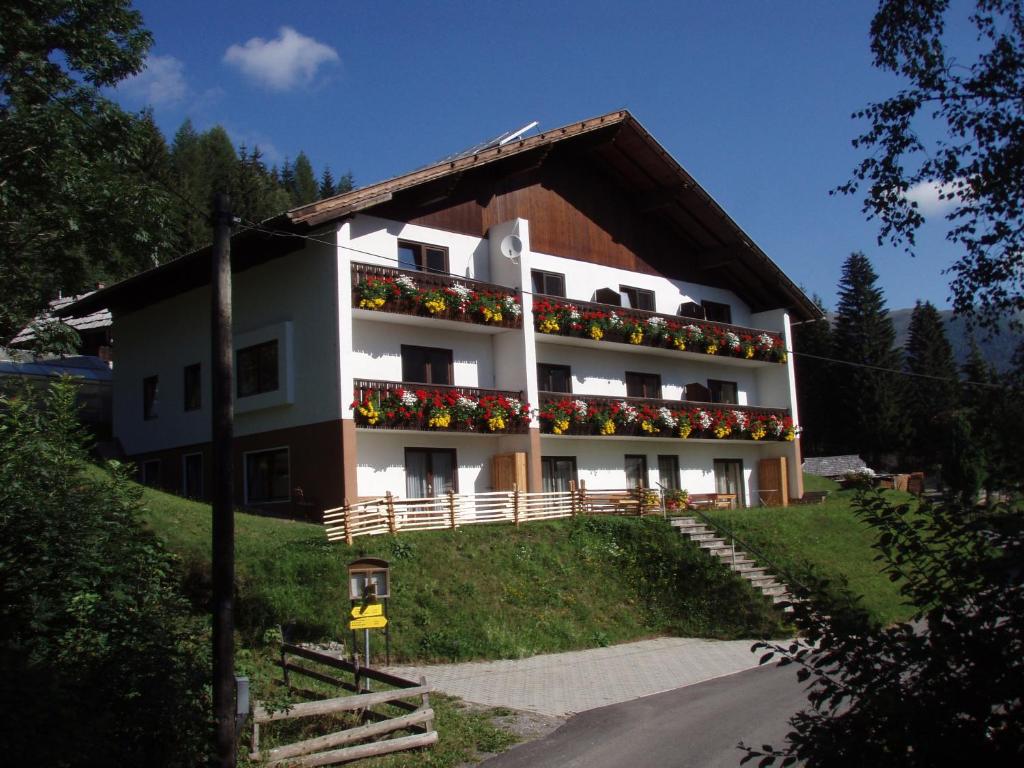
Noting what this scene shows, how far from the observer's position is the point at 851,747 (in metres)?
4.86

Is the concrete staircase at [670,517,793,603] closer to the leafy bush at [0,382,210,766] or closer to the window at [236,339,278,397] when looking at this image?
the window at [236,339,278,397]

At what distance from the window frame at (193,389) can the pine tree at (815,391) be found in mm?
41297

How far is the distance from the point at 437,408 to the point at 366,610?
10.2 meters

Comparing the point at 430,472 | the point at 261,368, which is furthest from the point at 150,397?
the point at 430,472

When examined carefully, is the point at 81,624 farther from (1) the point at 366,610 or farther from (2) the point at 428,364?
(2) the point at 428,364

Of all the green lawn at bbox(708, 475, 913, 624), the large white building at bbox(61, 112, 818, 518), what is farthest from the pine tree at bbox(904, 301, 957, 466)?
the green lawn at bbox(708, 475, 913, 624)

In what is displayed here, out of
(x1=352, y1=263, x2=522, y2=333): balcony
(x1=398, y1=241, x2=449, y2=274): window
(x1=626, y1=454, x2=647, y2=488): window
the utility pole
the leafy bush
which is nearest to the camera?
the leafy bush

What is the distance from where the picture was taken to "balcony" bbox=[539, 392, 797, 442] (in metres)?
27.8

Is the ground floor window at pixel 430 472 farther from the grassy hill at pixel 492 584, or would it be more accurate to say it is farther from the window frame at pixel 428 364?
the grassy hill at pixel 492 584

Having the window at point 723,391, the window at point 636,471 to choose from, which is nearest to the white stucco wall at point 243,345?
the window at point 636,471

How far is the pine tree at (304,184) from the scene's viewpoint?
83.9m

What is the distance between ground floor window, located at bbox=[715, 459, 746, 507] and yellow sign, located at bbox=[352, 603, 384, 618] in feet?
70.7

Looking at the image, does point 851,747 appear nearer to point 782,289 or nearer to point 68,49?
point 68,49

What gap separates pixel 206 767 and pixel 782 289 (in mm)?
29606
